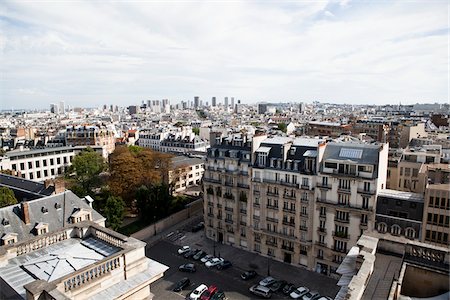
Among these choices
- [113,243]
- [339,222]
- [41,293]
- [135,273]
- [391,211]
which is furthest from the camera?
[339,222]

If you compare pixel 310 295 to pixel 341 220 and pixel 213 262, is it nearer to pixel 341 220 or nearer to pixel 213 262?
pixel 341 220

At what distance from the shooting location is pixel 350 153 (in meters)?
41.9

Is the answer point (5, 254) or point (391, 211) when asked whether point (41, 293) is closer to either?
point (5, 254)

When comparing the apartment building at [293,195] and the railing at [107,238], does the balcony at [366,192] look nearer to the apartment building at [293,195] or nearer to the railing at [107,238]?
the apartment building at [293,195]

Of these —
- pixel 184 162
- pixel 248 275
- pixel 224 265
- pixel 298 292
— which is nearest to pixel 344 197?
pixel 298 292

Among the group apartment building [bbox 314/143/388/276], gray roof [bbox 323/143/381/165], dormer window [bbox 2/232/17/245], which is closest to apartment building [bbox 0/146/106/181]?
dormer window [bbox 2/232/17/245]

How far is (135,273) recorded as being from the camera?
15875 mm

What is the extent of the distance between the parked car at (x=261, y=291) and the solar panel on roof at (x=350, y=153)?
1913 centimetres

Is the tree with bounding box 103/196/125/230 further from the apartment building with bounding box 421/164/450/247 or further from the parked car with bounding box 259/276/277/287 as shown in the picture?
the apartment building with bounding box 421/164/450/247

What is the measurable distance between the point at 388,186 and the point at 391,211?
19.0 meters

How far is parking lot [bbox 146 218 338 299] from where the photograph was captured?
132 ft

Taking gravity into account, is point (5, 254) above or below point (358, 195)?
above

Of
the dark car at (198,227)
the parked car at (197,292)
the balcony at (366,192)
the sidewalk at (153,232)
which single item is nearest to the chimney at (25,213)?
the parked car at (197,292)

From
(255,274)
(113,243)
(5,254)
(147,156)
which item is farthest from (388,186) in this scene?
(5,254)
